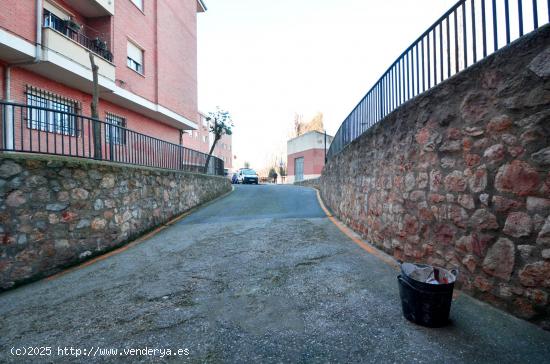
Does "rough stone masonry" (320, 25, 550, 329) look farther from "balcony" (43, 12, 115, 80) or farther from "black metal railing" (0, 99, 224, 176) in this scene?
"balcony" (43, 12, 115, 80)

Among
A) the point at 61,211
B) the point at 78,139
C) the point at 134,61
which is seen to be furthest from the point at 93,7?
the point at 61,211

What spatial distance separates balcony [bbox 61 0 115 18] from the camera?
12.0 metres

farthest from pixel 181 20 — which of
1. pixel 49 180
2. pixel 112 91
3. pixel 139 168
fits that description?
pixel 49 180

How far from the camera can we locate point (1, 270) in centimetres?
477

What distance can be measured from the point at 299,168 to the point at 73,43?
2831 cm

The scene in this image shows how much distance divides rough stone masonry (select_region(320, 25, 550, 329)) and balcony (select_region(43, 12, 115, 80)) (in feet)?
Result: 36.2

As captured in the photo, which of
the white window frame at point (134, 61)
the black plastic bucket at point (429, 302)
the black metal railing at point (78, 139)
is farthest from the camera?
the white window frame at point (134, 61)

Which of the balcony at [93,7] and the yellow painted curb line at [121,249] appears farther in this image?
the balcony at [93,7]

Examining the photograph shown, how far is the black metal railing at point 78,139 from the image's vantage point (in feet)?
18.7

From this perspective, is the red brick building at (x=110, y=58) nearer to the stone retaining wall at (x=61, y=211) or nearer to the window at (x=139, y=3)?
the window at (x=139, y=3)

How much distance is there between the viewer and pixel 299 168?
3731 cm

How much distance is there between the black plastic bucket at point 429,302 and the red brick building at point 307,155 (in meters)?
30.6

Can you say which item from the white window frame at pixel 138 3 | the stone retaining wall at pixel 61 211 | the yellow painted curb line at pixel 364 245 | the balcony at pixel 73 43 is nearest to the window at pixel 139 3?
the white window frame at pixel 138 3

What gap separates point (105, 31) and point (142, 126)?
473 cm
